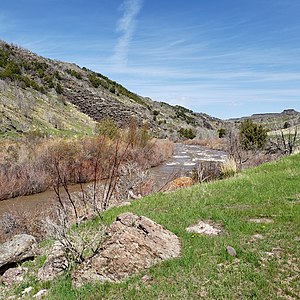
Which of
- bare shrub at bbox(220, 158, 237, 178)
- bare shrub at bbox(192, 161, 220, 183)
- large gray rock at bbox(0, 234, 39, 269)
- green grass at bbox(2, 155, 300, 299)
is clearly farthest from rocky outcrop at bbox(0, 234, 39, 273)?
bare shrub at bbox(220, 158, 237, 178)

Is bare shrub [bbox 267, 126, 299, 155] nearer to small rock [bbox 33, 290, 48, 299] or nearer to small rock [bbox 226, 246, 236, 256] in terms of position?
small rock [bbox 226, 246, 236, 256]

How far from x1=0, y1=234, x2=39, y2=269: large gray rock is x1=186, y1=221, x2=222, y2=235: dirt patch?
395 centimetres

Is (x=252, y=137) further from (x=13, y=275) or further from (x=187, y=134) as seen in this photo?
(x=187, y=134)

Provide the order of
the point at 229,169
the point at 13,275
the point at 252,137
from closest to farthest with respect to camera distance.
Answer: the point at 13,275, the point at 229,169, the point at 252,137

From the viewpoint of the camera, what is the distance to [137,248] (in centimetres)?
601

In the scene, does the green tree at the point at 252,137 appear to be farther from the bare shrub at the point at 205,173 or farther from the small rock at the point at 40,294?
the small rock at the point at 40,294

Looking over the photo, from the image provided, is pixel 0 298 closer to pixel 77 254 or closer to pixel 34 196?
pixel 77 254

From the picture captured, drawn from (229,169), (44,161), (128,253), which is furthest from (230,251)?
(44,161)

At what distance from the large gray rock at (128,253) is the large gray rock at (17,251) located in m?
2.89

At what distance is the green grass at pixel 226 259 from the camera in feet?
16.4

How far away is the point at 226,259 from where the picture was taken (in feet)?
18.9

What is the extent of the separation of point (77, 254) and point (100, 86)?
6446 cm

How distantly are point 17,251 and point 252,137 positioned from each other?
26.5 meters

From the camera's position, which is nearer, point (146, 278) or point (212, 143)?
point (146, 278)
